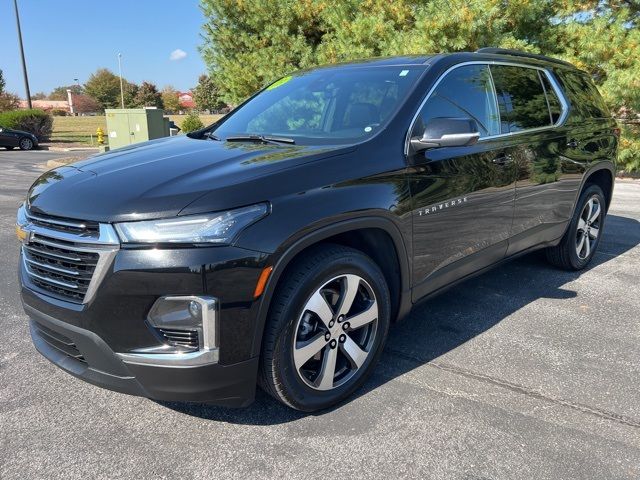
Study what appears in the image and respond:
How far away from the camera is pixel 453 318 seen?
12.7ft

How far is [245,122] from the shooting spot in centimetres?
371

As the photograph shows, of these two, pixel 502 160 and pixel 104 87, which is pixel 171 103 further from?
pixel 502 160

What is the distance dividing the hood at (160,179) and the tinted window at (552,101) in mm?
2465

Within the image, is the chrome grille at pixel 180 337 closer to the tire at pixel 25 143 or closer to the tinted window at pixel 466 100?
the tinted window at pixel 466 100

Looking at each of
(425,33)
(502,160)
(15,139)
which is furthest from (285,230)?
(15,139)

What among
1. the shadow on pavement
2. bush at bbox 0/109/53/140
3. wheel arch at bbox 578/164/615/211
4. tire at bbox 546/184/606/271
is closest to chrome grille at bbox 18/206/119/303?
the shadow on pavement

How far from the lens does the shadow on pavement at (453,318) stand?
273cm

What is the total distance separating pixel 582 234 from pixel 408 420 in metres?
3.16

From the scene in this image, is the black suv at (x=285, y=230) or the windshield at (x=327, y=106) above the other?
the windshield at (x=327, y=106)

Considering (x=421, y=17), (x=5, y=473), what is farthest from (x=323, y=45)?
(x=5, y=473)

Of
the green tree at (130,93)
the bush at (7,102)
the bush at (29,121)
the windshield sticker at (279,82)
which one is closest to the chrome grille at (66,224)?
the windshield sticker at (279,82)

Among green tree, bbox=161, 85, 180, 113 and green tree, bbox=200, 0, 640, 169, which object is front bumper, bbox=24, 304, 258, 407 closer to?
green tree, bbox=200, 0, 640, 169

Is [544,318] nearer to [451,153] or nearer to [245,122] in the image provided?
[451,153]

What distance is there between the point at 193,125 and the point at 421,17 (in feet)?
39.1
